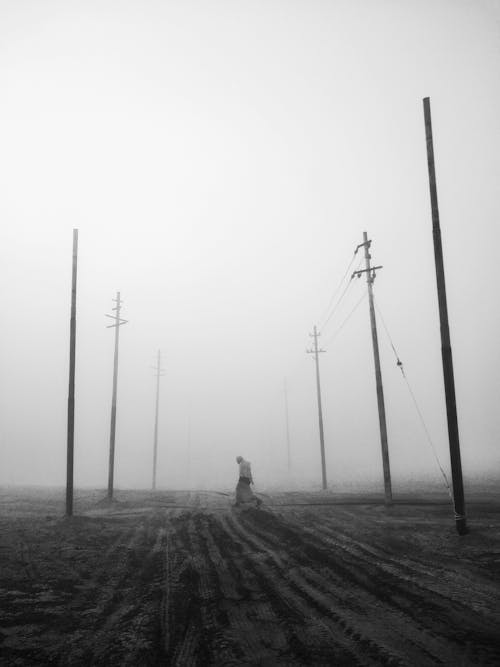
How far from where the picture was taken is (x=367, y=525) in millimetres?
11562

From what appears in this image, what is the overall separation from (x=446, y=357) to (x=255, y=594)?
22.8 feet

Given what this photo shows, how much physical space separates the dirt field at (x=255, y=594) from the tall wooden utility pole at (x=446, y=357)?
3.01 feet

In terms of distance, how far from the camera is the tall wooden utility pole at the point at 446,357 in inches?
378

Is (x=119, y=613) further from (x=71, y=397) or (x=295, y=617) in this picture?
(x=71, y=397)

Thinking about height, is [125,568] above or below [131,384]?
below

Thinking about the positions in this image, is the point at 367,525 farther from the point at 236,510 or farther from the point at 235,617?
the point at 235,617

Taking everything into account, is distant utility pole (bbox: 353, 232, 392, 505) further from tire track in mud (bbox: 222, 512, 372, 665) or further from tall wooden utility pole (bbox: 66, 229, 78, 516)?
tall wooden utility pole (bbox: 66, 229, 78, 516)

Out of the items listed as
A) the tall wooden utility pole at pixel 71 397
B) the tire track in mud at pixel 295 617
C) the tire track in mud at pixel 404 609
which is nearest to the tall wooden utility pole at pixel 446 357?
the tire track in mud at pixel 404 609

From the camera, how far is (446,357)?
9906 millimetres

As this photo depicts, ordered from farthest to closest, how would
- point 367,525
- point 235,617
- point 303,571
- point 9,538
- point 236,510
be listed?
point 236,510 < point 367,525 < point 9,538 < point 303,571 < point 235,617

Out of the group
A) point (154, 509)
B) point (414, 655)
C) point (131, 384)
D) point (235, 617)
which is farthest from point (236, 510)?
point (131, 384)

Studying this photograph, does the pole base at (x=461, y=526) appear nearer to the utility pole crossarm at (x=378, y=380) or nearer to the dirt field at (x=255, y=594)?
the dirt field at (x=255, y=594)

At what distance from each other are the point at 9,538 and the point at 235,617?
27.9ft

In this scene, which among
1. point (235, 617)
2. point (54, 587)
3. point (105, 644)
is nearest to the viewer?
point (105, 644)
